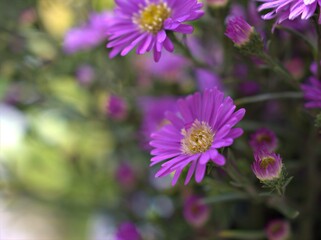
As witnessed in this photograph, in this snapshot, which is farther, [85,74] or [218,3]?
[85,74]

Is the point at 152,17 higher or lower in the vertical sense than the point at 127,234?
higher

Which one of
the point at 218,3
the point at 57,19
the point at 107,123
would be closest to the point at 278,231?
the point at 218,3

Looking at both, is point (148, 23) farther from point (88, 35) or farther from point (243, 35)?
point (88, 35)

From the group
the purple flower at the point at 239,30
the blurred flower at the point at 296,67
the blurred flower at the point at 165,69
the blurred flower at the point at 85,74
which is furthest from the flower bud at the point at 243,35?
the blurred flower at the point at 85,74

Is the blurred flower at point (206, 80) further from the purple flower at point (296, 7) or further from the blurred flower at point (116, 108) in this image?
the purple flower at point (296, 7)

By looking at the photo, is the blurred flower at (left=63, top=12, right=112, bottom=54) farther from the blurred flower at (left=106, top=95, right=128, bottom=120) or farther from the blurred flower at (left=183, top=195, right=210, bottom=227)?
the blurred flower at (left=183, top=195, right=210, bottom=227)

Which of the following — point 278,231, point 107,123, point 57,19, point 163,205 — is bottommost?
point 278,231
